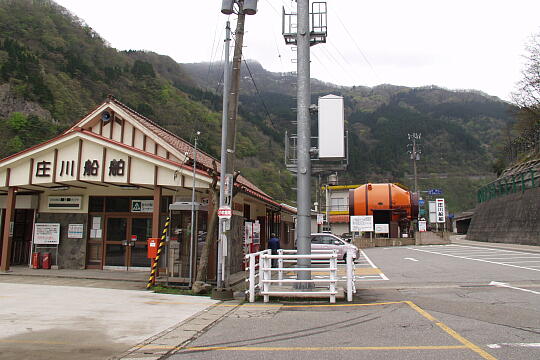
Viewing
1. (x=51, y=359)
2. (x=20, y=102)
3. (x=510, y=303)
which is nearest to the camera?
(x=51, y=359)

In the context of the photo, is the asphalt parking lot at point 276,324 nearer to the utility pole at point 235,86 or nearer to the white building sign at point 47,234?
the white building sign at point 47,234

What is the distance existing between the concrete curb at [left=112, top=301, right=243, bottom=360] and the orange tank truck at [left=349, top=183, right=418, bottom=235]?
27052mm

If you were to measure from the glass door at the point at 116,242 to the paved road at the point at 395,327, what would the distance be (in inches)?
308

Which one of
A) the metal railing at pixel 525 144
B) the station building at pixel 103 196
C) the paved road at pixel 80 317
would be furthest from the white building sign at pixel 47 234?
the metal railing at pixel 525 144

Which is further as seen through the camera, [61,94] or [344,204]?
[344,204]

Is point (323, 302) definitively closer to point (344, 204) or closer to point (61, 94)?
point (61, 94)

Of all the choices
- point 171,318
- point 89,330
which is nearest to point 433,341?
point 171,318

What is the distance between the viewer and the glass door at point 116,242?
16062mm

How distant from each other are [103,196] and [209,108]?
152 feet

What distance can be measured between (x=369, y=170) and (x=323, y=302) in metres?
80.0

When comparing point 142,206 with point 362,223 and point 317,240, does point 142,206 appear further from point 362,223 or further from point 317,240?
point 362,223

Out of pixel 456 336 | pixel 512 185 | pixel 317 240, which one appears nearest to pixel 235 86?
pixel 456 336

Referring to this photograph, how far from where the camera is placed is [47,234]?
53.1ft

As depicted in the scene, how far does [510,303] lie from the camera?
29.9ft
